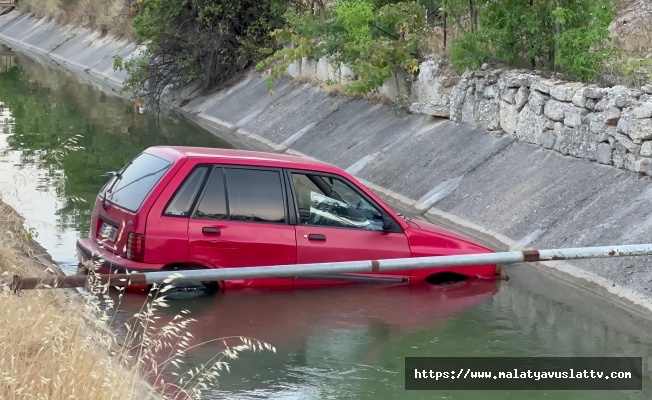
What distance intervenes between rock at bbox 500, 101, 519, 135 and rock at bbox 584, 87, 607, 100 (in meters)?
2.49

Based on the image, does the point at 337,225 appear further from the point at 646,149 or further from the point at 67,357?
the point at 67,357

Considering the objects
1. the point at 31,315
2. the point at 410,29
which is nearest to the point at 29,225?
the point at 31,315

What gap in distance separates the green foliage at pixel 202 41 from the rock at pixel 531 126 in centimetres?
1794

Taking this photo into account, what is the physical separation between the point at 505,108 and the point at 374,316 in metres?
9.04

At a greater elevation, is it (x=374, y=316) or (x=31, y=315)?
(x=31, y=315)

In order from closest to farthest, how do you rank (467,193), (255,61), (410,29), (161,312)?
(161,312), (467,193), (410,29), (255,61)

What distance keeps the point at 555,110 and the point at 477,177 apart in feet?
5.30

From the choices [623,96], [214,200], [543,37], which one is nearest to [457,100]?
[543,37]

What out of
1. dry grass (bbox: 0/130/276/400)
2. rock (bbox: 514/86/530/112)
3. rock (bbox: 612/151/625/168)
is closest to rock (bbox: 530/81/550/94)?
rock (bbox: 514/86/530/112)

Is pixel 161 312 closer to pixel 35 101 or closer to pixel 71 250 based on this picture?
pixel 71 250

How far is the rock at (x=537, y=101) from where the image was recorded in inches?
731

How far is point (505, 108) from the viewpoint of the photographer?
65.1ft

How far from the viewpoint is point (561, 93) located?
17.8 m

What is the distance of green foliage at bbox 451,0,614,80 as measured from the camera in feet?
59.5
